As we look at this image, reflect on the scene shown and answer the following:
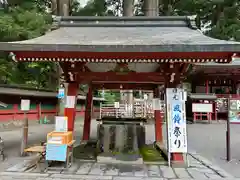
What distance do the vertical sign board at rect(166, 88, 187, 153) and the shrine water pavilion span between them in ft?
0.92

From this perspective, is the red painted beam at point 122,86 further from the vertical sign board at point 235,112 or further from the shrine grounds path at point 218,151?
the vertical sign board at point 235,112

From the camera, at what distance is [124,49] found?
5602 mm

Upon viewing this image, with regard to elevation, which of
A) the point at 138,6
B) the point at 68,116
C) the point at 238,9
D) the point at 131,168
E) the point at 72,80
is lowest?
the point at 131,168

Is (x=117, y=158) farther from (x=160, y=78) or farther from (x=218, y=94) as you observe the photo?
(x=218, y=94)

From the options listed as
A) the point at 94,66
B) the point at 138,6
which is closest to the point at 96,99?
the point at 138,6

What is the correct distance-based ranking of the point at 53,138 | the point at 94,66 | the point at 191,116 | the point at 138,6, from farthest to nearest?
1. the point at 138,6
2. the point at 191,116
3. the point at 94,66
4. the point at 53,138

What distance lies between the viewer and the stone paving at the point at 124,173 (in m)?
5.59

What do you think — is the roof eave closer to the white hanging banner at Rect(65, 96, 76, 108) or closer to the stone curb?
the white hanging banner at Rect(65, 96, 76, 108)

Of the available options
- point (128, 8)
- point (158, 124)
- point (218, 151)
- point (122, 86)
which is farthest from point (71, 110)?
point (128, 8)

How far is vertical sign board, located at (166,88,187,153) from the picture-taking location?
21.9 feet

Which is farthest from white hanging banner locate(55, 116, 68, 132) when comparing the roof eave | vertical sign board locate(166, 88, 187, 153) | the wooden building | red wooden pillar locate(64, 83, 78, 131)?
the wooden building

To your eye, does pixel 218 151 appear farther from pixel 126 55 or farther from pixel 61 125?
pixel 61 125

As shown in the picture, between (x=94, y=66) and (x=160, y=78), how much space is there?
2.38 m

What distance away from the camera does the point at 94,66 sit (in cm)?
838
